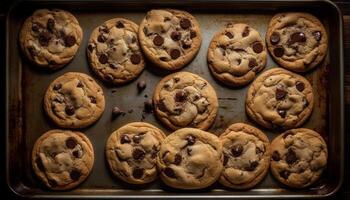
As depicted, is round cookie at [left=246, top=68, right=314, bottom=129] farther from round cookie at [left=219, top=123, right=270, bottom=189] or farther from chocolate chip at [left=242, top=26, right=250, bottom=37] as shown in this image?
chocolate chip at [left=242, top=26, right=250, bottom=37]

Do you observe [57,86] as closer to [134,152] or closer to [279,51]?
[134,152]

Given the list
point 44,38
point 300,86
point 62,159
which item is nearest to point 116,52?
point 44,38

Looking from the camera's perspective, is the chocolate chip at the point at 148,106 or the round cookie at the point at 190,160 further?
the chocolate chip at the point at 148,106

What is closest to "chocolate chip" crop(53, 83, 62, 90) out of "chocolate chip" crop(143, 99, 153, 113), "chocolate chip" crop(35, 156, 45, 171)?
"chocolate chip" crop(35, 156, 45, 171)

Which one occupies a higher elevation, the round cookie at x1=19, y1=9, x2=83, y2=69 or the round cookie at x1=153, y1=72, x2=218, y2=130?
the round cookie at x1=19, y1=9, x2=83, y2=69

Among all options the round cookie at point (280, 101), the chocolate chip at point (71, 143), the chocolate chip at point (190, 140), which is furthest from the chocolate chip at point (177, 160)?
the chocolate chip at point (71, 143)

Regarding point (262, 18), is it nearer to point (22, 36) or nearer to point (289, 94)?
point (289, 94)

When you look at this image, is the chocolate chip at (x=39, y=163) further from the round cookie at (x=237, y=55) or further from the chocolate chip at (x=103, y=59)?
the round cookie at (x=237, y=55)
